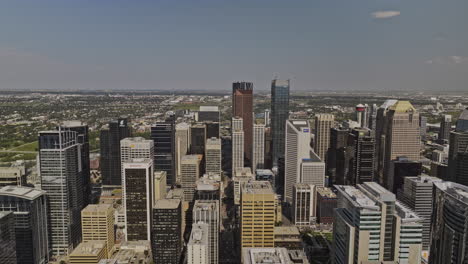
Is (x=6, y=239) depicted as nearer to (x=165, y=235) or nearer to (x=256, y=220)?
(x=165, y=235)

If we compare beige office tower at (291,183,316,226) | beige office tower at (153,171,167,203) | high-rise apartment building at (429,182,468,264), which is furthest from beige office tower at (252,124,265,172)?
high-rise apartment building at (429,182,468,264)

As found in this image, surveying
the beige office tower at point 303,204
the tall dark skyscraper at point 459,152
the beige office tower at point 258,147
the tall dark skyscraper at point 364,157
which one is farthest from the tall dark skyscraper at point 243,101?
the tall dark skyscraper at point 459,152

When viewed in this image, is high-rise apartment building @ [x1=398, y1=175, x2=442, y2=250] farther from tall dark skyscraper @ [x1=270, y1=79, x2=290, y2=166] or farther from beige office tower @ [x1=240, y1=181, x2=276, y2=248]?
tall dark skyscraper @ [x1=270, y1=79, x2=290, y2=166]

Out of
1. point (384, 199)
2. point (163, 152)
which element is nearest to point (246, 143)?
point (163, 152)

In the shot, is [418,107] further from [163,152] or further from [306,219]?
[163,152]

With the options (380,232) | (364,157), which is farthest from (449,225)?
(364,157)
